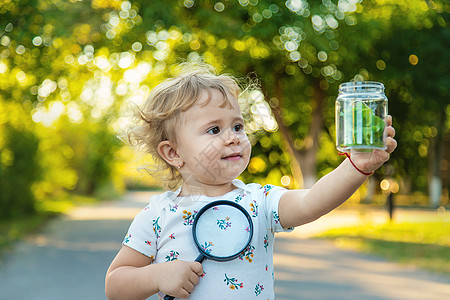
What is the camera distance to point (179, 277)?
70.7 inches

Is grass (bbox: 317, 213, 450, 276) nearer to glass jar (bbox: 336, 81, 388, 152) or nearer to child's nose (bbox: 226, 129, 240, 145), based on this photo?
child's nose (bbox: 226, 129, 240, 145)

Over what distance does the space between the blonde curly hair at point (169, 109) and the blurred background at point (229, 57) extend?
4480 millimetres

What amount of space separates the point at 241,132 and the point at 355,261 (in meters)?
7.34

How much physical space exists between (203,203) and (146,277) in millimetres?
317

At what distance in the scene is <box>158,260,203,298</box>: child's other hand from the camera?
1798 mm

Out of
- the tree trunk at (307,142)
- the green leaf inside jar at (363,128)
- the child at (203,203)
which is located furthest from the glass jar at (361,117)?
the tree trunk at (307,142)

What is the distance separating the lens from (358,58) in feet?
46.0

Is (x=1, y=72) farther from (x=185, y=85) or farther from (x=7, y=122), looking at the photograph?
(x=185, y=85)

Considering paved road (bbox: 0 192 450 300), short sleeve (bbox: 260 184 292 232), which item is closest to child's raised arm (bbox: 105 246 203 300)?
short sleeve (bbox: 260 184 292 232)

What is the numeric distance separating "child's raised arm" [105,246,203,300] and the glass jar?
63 centimetres

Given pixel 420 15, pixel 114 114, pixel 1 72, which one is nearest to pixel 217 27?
pixel 1 72

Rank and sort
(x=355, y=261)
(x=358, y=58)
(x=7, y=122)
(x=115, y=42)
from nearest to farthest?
(x=355, y=261)
(x=115, y=42)
(x=358, y=58)
(x=7, y=122)

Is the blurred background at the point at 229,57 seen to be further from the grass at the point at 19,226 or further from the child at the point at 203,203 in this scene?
the child at the point at 203,203

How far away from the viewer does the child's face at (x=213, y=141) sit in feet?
6.35
